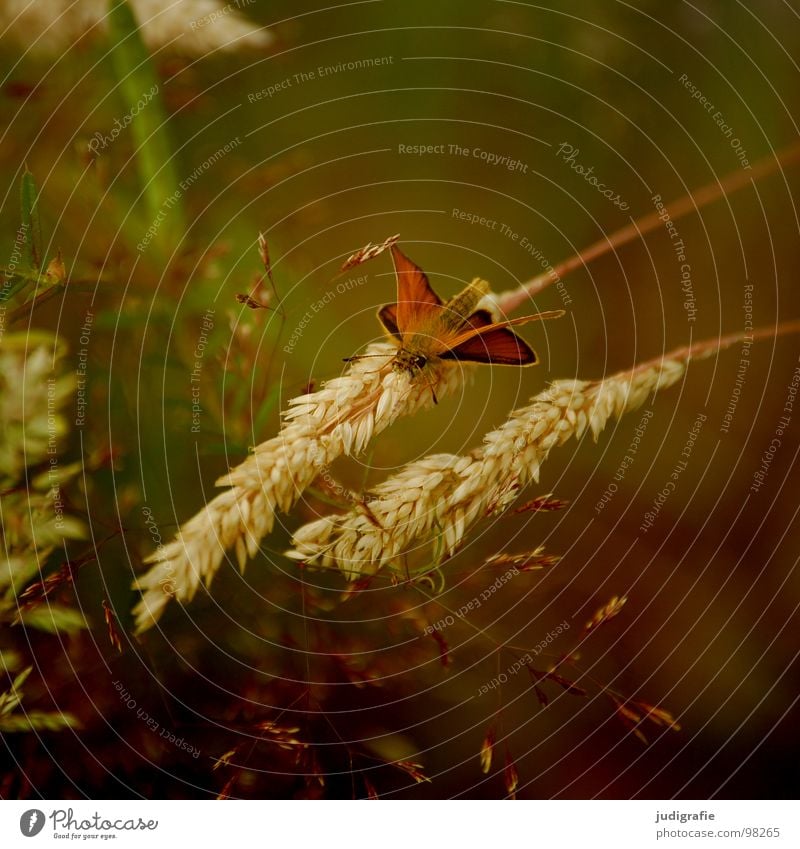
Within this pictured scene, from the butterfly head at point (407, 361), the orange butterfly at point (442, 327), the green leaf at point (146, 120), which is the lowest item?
the butterfly head at point (407, 361)

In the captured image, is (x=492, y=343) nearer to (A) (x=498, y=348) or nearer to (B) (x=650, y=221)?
(A) (x=498, y=348)

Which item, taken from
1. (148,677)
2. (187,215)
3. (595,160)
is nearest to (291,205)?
(187,215)

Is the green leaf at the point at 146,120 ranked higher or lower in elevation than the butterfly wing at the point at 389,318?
higher

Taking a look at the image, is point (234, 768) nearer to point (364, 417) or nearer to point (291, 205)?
point (364, 417)
